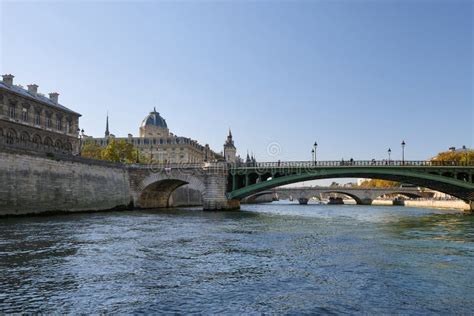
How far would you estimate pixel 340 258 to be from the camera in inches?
807

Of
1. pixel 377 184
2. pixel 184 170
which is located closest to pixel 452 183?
pixel 184 170

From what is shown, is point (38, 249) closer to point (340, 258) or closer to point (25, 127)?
point (340, 258)

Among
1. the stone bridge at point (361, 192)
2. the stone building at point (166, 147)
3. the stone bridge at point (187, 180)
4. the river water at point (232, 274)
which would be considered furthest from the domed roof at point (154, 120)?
the river water at point (232, 274)

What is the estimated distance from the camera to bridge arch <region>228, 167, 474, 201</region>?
57.7 m

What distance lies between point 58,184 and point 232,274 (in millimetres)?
39466

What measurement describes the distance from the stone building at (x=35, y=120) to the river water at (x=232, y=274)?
31763mm

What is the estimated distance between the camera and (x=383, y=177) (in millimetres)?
62469

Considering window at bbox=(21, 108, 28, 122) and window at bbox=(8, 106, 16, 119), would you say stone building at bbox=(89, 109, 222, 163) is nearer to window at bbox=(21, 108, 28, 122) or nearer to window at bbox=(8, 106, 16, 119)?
window at bbox=(21, 108, 28, 122)

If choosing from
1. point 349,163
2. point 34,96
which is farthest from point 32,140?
point 349,163

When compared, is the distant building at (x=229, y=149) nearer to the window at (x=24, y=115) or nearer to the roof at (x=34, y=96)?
the roof at (x=34, y=96)

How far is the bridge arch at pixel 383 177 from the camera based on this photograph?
57.7 meters

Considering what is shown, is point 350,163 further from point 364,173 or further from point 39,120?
point 39,120

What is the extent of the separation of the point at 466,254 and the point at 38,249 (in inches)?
806

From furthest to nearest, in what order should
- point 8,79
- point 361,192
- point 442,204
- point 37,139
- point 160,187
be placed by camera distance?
point 361,192, point 442,204, point 160,187, point 37,139, point 8,79
